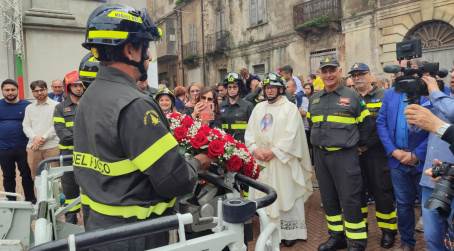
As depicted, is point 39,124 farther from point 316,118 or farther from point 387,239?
point 387,239

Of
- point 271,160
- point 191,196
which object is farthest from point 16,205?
point 271,160

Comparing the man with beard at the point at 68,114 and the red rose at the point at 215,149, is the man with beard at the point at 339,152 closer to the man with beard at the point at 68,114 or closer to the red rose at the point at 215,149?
the red rose at the point at 215,149

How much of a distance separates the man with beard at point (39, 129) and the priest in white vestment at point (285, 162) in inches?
126

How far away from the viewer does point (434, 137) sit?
313 centimetres

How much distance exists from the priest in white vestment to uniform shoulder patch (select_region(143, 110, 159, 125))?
321 centimetres

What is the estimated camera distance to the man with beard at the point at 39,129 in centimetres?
613

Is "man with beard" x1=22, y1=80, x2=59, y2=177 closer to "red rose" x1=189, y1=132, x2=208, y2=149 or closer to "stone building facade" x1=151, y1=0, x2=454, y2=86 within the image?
"red rose" x1=189, y1=132, x2=208, y2=149

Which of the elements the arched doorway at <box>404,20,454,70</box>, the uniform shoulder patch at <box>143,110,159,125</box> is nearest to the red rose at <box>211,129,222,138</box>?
the uniform shoulder patch at <box>143,110,159,125</box>

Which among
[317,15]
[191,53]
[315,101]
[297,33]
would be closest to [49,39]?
[315,101]

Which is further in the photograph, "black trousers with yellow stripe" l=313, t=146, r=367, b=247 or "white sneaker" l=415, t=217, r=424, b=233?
"white sneaker" l=415, t=217, r=424, b=233

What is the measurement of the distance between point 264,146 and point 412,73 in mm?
2258

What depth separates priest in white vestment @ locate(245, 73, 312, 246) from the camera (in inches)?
194

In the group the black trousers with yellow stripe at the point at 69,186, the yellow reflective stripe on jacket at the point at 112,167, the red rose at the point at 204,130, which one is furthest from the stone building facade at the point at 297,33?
the yellow reflective stripe on jacket at the point at 112,167

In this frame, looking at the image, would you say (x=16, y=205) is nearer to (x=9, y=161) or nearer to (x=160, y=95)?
(x=160, y=95)
